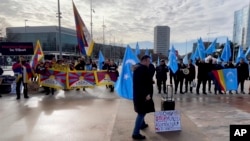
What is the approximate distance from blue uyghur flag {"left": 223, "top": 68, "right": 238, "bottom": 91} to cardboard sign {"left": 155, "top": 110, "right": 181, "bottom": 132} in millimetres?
6845

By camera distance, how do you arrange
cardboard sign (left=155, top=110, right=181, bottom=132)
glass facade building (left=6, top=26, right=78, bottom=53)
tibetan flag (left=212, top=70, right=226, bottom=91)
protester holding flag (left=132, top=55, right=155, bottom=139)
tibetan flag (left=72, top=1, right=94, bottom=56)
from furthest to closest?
glass facade building (left=6, top=26, right=78, bottom=53) < tibetan flag (left=72, top=1, right=94, bottom=56) < tibetan flag (left=212, top=70, right=226, bottom=91) < cardboard sign (left=155, top=110, right=181, bottom=132) < protester holding flag (left=132, top=55, right=155, bottom=139)

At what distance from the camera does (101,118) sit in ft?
23.1

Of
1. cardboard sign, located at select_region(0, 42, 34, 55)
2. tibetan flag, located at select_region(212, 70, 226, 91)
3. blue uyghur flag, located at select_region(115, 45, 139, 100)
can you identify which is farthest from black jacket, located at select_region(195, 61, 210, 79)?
cardboard sign, located at select_region(0, 42, 34, 55)

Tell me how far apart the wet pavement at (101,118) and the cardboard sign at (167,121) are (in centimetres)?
14

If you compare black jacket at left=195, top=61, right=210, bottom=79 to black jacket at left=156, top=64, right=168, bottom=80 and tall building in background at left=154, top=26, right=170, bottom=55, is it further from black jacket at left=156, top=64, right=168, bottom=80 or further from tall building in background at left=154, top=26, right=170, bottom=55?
tall building in background at left=154, top=26, right=170, bottom=55

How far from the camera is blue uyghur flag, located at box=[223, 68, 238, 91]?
11.5 meters

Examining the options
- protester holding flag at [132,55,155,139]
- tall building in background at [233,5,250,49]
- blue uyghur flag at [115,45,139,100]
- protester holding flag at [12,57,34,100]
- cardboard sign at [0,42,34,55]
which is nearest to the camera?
protester holding flag at [132,55,155,139]

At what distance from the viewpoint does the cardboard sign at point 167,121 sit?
549 cm

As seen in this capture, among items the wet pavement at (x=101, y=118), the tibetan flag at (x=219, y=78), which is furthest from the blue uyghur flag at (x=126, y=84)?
the tibetan flag at (x=219, y=78)

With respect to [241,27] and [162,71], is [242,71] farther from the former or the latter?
[241,27]

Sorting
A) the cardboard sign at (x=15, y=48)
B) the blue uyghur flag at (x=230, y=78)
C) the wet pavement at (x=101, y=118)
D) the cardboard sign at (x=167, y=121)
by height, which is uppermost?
the cardboard sign at (x=15, y=48)

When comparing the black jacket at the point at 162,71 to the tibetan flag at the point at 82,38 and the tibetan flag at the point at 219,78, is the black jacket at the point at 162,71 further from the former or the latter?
the tibetan flag at the point at 82,38

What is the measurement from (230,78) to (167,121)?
7194 millimetres

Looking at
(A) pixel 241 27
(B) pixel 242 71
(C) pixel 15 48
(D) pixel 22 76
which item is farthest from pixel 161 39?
(D) pixel 22 76
